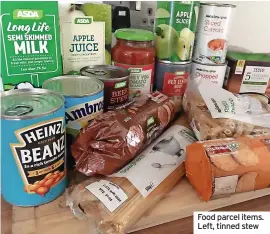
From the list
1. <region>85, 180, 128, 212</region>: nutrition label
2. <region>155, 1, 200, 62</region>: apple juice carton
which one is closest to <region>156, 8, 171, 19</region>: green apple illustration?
<region>155, 1, 200, 62</region>: apple juice carton

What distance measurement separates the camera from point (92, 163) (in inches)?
21.7

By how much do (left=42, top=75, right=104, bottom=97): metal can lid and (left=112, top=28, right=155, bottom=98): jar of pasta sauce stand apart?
142mm

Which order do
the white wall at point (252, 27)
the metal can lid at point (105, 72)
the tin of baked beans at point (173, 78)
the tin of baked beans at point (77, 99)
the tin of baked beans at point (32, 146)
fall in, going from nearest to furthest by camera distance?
the tin of baked beans at point (32, 146) → the tin of baked beans at point (77, 99) → the metal can lid at point (105, 72) → the tin of baked beans at point (173, 78) → the white wall at point (252, 27)

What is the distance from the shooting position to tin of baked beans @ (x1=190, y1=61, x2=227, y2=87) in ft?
2.72

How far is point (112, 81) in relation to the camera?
65 centimetres

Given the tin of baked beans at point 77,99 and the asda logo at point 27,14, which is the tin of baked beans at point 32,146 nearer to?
the tin of baked beans at point 77,99

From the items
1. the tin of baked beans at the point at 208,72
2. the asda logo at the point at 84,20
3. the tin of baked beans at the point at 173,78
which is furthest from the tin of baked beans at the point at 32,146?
the tin of baked beans at the point at 208,72

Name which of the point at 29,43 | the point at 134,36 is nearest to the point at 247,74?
the point at 134,36

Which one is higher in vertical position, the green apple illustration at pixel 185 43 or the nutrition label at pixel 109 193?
the green apple illustration at pixel 185 43

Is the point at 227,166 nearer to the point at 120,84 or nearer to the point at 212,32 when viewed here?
the point at 120,84

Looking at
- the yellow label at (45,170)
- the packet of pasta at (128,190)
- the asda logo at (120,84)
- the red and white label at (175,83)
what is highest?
the asda logo at (120,84)

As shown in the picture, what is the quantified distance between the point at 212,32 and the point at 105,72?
31cm

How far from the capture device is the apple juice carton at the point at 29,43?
0.59 m

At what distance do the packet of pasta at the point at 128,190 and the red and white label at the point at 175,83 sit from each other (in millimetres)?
227
